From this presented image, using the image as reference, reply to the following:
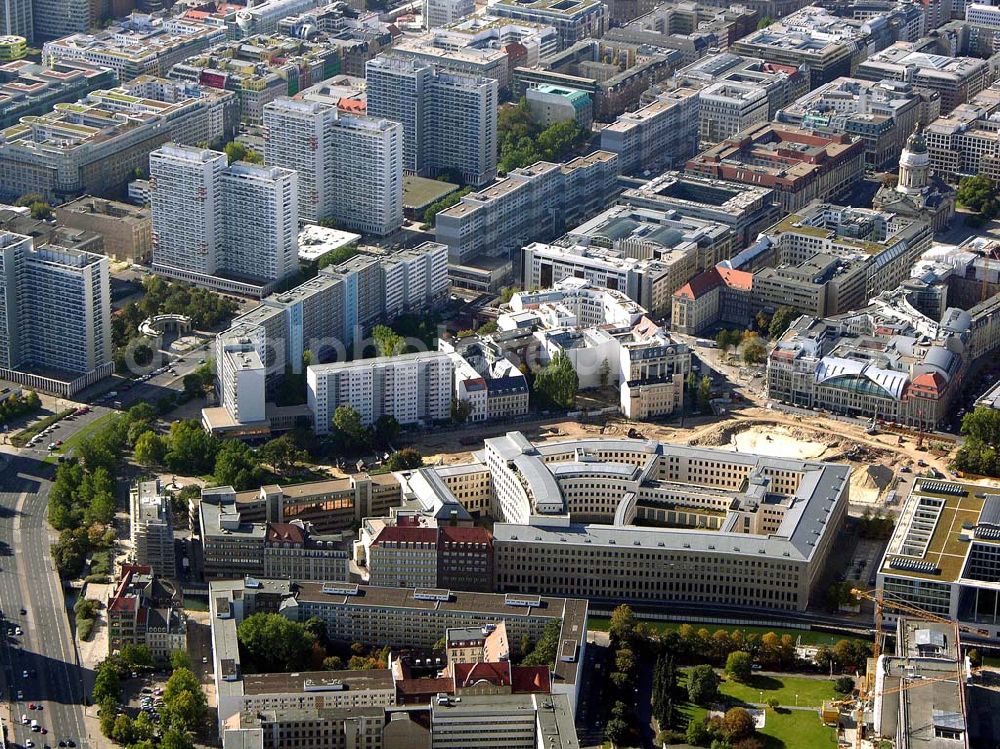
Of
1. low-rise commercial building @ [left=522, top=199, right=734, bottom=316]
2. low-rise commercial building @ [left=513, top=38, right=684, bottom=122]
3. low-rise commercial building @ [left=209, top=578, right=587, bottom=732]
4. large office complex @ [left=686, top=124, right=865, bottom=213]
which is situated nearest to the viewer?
low-rise commercial building @ [left=209, top=578, right=587, bottom=732]

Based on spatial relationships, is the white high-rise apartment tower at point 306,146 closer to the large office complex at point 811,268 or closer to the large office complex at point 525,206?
the large office complex at point 525,206

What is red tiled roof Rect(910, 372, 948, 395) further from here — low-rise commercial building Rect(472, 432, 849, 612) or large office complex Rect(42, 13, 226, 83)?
large office complex Rect(42, 13, 226, 83)

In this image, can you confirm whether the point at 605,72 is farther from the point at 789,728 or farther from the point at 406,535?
the point at 789,728

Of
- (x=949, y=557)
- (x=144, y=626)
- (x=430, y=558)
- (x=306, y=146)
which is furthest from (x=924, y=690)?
(x=306, y=146)

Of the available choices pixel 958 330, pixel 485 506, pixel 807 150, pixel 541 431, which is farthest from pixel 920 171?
pixel 485 506

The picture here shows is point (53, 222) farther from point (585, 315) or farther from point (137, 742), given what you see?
point (137, 742)

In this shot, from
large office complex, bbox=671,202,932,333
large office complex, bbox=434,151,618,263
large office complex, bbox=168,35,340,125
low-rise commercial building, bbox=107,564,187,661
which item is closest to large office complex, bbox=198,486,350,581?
low-rise commercial building, bbox=107,564,187,661
